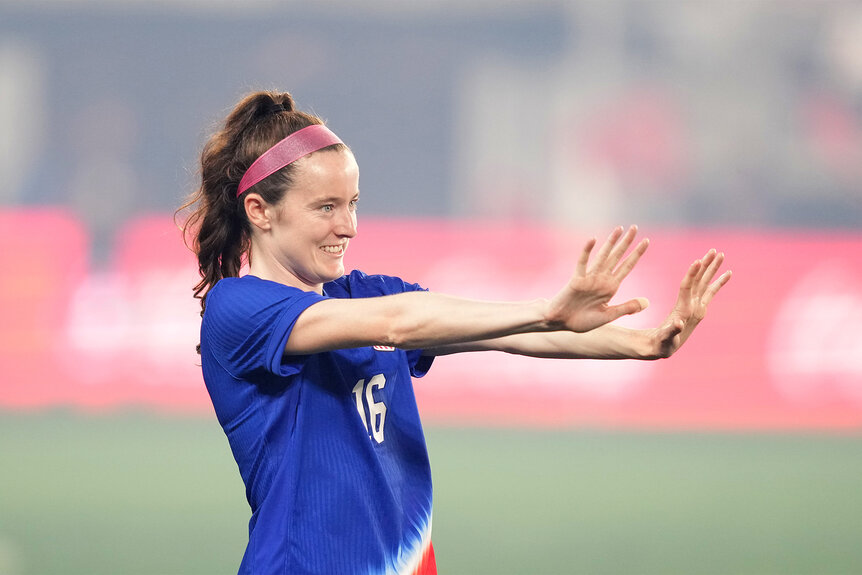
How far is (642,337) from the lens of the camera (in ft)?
7.23

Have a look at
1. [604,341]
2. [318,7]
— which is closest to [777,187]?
[318,7]

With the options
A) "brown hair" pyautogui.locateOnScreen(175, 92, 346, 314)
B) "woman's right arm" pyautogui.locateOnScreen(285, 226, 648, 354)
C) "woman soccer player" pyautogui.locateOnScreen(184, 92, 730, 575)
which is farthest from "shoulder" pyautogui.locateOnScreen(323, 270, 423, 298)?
"woman's right arm" pyautogui.locateOnScreen(285, 226, 648, 354)

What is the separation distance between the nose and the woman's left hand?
655 millimetres

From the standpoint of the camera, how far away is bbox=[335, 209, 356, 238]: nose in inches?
85.4

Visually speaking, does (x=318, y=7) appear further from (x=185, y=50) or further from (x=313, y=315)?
(x=313, y=315)

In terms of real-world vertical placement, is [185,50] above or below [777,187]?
above

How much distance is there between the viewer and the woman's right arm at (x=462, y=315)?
1831mm

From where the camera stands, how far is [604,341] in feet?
7.48

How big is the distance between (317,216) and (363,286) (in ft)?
0.91

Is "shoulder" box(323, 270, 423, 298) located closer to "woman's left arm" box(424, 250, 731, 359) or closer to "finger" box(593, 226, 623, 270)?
"woman's left arm" box(424, 250, 731, 359)

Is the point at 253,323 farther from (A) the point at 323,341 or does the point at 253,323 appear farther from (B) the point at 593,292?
(B) the point at 593,292

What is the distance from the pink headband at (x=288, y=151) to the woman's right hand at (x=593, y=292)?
25.8 inches

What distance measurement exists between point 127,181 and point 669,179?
16.7ft

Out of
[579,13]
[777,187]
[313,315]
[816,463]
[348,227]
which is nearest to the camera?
[313,315]
